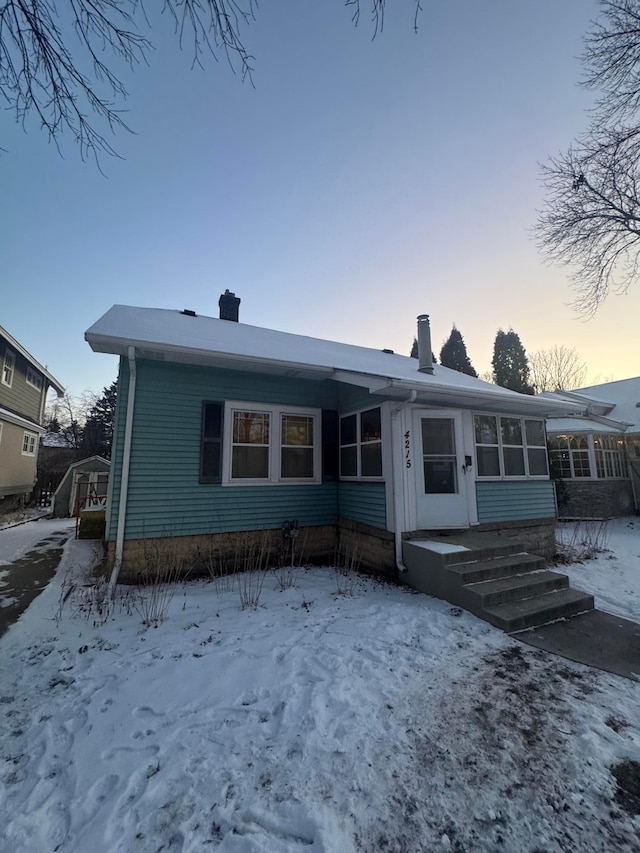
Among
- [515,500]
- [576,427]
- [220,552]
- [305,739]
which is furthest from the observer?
[576,427]

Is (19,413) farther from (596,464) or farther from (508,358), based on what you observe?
(508,358)

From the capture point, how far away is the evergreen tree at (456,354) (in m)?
28.5

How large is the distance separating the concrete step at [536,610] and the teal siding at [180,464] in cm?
369

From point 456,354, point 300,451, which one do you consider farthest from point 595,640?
point 456,354

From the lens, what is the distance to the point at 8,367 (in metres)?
14.3

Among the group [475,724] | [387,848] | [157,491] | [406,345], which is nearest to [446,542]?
[475,724]

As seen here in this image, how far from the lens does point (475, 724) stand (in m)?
2.51

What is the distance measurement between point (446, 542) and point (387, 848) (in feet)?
14.2

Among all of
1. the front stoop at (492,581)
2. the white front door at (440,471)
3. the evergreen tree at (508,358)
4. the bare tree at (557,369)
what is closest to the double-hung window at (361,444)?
the white front door at (440,471)

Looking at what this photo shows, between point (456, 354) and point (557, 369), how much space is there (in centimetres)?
917

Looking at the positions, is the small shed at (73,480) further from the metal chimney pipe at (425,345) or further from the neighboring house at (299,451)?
the metal chimney pipe at (425,345)

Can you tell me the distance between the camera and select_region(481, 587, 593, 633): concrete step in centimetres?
401

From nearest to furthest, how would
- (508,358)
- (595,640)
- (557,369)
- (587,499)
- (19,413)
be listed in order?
(595,640) < (587,499) < (19,413) < (557,369) < (508,358)

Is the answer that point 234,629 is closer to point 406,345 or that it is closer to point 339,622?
point 339,622
